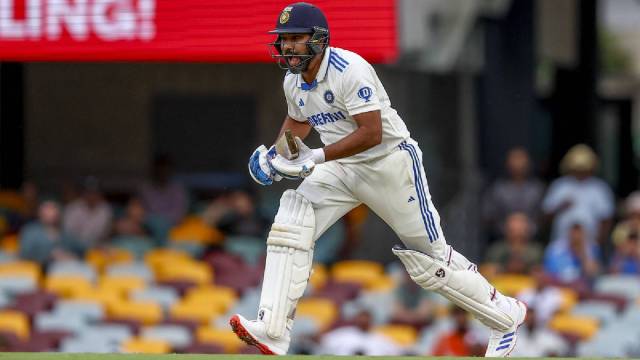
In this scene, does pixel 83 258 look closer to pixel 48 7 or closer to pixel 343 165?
pixel 48 7

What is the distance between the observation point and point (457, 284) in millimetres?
6316

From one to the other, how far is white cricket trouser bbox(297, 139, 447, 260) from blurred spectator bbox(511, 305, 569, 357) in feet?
11.6

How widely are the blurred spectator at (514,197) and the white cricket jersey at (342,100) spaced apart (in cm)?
510

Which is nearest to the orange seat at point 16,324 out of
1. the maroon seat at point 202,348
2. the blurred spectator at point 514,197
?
the maroon seat at point 202,348

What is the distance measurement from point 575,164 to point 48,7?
427 cm

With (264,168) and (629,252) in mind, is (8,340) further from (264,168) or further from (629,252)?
(264,168)

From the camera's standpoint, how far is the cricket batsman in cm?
591

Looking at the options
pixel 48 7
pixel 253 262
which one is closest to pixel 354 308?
pixel 253 262

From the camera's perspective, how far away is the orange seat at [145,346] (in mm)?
9797

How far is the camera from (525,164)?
11203mm

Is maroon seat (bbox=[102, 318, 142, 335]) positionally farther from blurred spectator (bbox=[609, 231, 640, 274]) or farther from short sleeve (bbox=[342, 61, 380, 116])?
short sleeve (bbox=[342, 61, 380, 116])

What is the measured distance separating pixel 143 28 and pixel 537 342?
3325mm

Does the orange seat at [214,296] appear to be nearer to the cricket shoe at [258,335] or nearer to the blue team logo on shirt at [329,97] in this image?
the cricket shoe at [258,335]

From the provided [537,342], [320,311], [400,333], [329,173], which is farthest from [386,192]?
[320,311]
